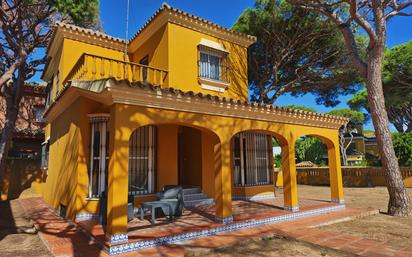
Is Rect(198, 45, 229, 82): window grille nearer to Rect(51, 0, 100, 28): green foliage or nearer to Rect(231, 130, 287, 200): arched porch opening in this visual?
Rect(231, 130, 287, 200): arched porch opening

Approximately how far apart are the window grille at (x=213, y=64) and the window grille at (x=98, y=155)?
15.1ft

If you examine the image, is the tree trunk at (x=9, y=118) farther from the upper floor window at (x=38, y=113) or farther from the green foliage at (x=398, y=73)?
the green foliage at (x=398, y=73)

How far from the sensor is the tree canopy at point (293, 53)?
50.4 ft

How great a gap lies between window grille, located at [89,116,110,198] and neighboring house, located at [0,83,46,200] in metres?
9.68

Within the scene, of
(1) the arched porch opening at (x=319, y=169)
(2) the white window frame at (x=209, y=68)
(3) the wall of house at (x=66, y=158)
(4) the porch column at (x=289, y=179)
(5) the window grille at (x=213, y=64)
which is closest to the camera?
(3) the wall of house at (x=66, y=158)

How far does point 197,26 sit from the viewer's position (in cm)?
1147

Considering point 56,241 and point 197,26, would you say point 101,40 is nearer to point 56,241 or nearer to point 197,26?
point 197,26

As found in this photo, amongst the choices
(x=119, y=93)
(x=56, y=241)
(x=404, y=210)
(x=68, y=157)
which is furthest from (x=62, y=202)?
(x=404, y=210)

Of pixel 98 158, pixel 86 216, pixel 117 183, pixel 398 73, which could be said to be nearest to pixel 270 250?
pixel 117 183

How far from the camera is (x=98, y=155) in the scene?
891cm

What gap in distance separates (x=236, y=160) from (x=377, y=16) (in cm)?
804

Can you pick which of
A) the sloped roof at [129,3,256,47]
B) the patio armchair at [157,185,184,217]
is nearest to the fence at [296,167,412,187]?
the sloped roof at [129,3,256,47]

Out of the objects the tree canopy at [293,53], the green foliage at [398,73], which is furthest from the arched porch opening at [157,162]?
the green foliage at [398,73]

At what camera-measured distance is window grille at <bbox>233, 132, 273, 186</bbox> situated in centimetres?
1226
